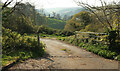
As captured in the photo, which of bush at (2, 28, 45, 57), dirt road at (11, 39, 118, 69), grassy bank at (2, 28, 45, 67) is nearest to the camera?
dirt road at (11, 39, 118, 69)

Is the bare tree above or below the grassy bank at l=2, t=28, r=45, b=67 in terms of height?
above

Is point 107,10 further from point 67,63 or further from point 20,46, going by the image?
point 20,46

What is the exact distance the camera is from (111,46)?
1025 centimetres

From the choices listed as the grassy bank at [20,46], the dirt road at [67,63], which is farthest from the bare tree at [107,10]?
the grassy bank at [20,46]

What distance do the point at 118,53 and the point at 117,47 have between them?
0.69 metres

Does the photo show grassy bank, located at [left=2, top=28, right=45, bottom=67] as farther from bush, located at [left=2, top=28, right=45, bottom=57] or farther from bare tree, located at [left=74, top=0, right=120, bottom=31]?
bare tree, located at [left=74, top=0, right=120, bottom=31]

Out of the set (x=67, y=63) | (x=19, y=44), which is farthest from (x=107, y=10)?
(x=19, y=44)

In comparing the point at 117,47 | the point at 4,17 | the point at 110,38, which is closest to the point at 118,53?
the point at 117,47

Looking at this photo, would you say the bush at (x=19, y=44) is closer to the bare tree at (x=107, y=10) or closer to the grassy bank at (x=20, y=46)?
the grassy bank at (x=20, y=46)

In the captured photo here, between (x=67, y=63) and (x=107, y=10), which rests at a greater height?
(x=107, y=10)

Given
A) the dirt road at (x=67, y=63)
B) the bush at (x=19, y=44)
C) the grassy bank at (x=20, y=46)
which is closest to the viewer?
the dirt road at (x=67, y=63)

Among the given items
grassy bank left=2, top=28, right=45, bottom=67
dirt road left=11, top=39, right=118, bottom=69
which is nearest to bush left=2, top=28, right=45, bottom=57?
grassy bank left=2, top=28, right=45, bottom=67

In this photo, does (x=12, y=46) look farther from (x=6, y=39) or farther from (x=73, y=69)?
(x=73, y=69)

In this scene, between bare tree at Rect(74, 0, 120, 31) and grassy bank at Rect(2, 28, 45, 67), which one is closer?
bare tree at Rect(74, 0, 120, 31)
